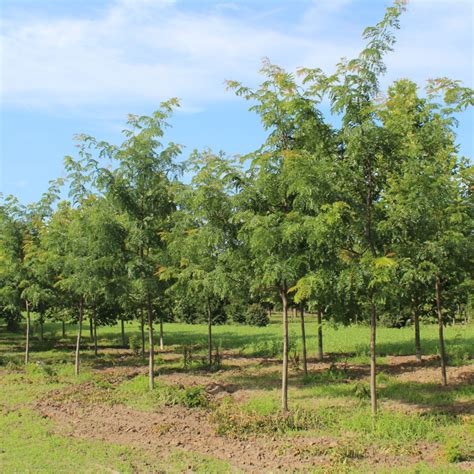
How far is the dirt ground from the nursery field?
25 mm

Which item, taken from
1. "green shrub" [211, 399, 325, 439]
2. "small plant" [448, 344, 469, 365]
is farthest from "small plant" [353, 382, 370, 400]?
"small plant" [448, 344, 469, 365]

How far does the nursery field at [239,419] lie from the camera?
771cm

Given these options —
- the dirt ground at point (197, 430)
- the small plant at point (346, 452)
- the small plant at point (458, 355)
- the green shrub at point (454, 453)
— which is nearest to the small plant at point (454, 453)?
the green shrub at point (454, 453)

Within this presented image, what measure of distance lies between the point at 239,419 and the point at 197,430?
2.81ft

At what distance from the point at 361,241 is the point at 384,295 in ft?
4.38

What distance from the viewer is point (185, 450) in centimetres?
835

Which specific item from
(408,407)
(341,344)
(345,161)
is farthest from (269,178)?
(341,344)

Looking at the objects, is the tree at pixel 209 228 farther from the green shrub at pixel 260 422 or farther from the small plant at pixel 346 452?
the small plant at pixel 346 452

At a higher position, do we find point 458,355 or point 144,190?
point 144,190

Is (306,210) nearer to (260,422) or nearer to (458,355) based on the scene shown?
(260,422)

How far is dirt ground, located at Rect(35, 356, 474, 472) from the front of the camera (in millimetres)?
7715

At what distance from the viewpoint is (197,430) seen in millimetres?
9508

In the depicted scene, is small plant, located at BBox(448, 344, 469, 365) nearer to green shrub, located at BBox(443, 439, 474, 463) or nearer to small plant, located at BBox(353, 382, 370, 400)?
small plant, located at BBox(353, 382, 370, 400)

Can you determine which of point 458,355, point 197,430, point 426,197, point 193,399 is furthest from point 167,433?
point 458,355
